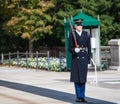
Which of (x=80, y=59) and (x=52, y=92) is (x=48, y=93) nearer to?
(x=52, y=92)

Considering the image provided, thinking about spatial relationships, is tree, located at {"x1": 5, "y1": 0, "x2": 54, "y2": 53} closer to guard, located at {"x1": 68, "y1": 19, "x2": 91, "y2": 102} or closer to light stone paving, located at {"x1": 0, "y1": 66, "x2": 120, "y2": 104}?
light stone paving, located at {"x1": 0, "y1": 66, "x2": 120, "y2": 104}

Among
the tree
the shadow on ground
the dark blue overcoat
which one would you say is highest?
the tree

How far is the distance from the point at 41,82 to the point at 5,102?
264 inches

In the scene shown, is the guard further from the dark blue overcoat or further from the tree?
the tree

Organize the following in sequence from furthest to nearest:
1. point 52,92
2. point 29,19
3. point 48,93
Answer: point 29,19 < point 52,92 < point 48,93

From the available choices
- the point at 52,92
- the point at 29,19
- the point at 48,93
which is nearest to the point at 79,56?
the point at 48,93

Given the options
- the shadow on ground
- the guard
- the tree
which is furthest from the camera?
the tree

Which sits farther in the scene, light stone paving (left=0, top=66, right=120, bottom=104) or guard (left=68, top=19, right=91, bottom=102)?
light stone paving (left=0, top=66, right=120, bottom=104)

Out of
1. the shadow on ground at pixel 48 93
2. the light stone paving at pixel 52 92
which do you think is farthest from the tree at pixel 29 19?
the shadow on ground at pixel 48 93

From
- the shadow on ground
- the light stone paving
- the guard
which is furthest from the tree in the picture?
the guard

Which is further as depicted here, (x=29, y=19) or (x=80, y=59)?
(x=29, y=19)

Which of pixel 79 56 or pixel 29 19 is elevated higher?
pixel 29 19

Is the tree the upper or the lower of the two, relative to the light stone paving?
upper

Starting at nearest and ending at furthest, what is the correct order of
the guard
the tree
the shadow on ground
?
1. the guard
2. the shadow on ground
3. the tree
